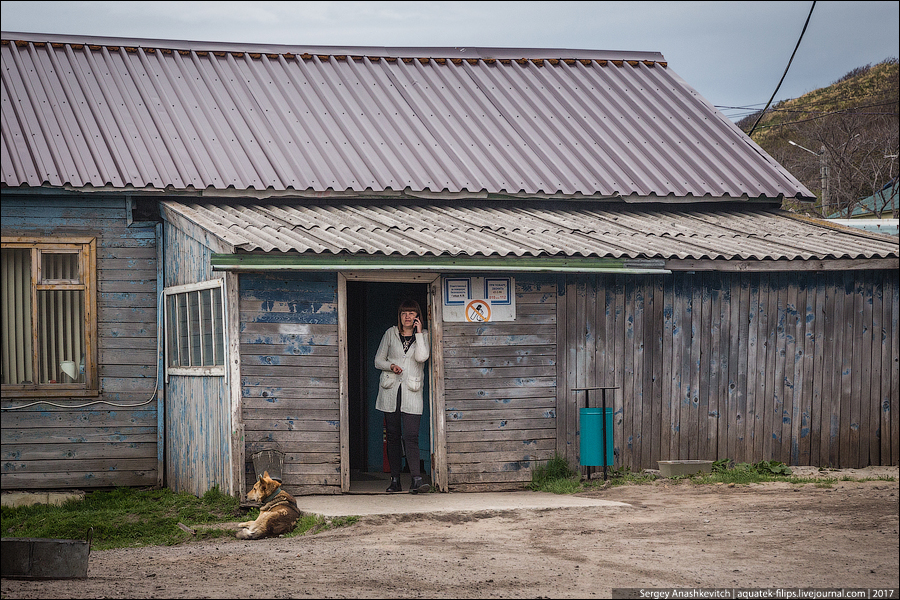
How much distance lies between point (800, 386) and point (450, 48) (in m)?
7.48

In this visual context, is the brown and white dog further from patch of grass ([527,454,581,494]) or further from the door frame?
patch of grass ([527,454,581,494])

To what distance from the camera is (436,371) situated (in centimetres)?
1015

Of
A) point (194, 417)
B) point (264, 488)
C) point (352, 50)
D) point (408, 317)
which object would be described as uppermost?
point (352, 50)

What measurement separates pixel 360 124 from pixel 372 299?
2484 mm

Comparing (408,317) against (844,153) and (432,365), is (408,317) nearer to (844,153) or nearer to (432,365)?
(432,365)

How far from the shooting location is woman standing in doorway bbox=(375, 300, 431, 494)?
32.9 feet

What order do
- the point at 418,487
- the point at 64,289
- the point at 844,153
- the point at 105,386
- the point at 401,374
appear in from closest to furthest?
the point at 418,487 < the point at 401,374 < the point at 64,289 < the point at 105,386 < the point at 844,153

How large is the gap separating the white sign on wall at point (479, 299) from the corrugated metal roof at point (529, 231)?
45cm

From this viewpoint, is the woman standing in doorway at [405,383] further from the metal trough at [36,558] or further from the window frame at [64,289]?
the metal trough at [36,558]

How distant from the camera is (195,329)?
1030cm

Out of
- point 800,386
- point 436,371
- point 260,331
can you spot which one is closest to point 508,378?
point 436,371

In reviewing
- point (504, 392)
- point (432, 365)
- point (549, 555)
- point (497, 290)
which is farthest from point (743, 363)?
point (549, 555)

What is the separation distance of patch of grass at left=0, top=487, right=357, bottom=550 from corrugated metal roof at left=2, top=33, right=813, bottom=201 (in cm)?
340

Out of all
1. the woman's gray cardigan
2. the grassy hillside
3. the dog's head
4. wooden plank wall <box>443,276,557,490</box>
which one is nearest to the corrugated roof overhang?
wooden plank wall <box>443,276,557,490</box>
